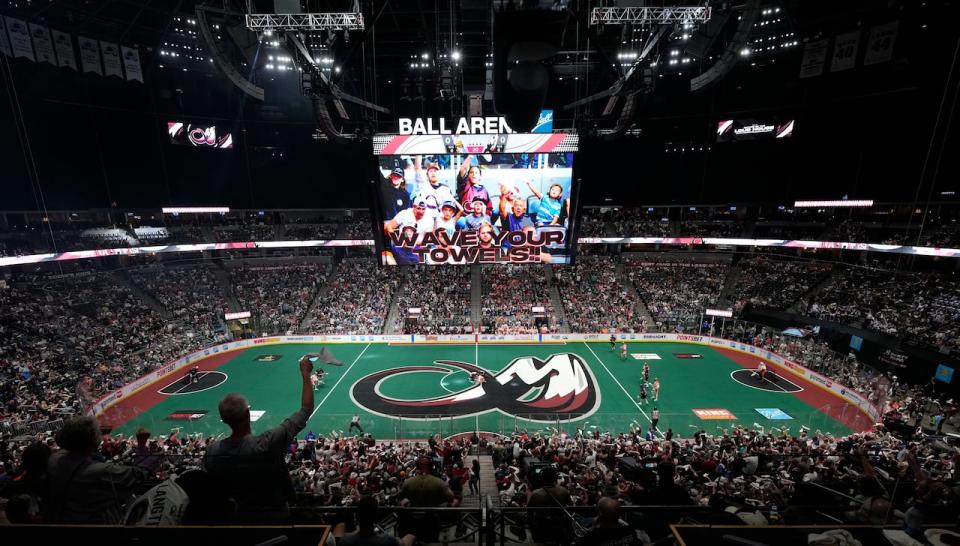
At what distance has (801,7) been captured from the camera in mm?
29219

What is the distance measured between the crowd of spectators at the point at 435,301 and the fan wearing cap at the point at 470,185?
10893mm

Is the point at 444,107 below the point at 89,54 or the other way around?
below

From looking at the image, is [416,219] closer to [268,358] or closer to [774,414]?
[268,358]

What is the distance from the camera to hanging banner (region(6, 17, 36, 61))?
25578 mm

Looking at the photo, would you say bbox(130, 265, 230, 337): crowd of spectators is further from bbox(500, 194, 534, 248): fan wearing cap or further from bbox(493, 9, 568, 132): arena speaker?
bbox(493, 9, 568, 132): arena speaker

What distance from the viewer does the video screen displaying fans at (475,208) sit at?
25672 millimetres

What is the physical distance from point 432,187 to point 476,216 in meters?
3.40

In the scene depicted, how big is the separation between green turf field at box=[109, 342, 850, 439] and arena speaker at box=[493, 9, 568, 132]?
519 inches

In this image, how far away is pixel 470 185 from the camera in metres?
26.1

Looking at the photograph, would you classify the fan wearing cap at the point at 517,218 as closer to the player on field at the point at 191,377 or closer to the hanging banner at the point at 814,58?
the player on field at the point at 191,377

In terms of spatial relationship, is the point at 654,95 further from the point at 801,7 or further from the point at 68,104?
the point at 68,104

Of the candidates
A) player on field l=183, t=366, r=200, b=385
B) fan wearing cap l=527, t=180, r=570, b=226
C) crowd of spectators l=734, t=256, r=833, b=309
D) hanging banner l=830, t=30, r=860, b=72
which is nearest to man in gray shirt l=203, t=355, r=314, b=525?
fan wearing cap l=527, t=180, r=570, b=226

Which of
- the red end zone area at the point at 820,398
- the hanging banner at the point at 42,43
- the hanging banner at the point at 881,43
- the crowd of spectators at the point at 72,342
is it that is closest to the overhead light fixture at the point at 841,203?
the hanging banner at the point at 881,43

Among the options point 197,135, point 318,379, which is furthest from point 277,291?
point 197,135
